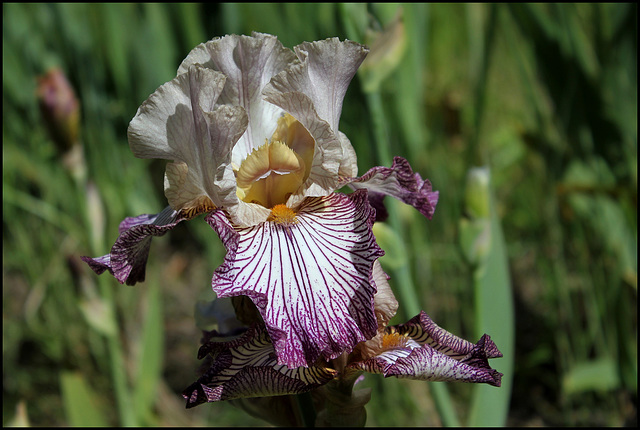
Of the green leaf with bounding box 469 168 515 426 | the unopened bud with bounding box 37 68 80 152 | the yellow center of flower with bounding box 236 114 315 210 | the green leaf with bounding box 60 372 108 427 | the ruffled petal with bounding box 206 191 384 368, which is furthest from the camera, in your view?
the unopened bud with bounding box 37 68 80 152

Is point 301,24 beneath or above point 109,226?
above

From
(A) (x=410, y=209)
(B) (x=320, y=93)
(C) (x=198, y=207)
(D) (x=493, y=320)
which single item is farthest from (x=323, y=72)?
(A) (x=410, y=209)

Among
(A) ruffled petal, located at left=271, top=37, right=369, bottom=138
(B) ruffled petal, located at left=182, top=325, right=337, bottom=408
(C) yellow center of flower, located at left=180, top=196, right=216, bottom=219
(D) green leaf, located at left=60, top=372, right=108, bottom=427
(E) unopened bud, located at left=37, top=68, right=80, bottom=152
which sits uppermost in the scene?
(E) unopened bud, located at left=37, top=68, right=80, bottom=152

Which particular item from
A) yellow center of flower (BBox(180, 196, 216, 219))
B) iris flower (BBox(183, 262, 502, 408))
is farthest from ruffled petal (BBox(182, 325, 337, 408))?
yellow center of flower (BBox(180, 196, 216, 219))

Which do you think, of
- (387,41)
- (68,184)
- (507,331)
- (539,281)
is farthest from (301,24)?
(539,281)

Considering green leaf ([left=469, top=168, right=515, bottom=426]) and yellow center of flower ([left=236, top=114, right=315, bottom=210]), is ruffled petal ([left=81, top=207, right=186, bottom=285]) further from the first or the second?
green leaf ([left=469, top=168, right=515, bottom=426])

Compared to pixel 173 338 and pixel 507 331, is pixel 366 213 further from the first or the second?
pixel 173 338
